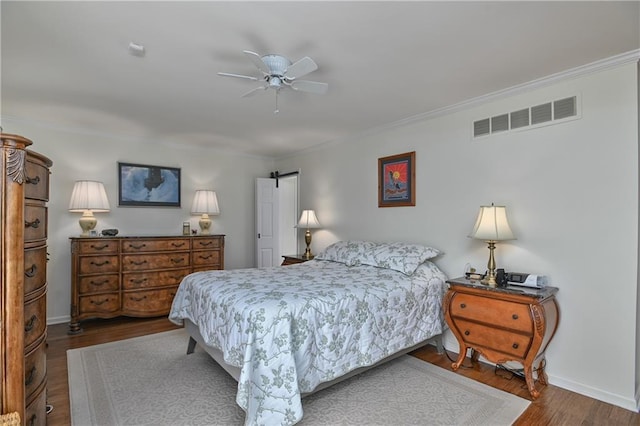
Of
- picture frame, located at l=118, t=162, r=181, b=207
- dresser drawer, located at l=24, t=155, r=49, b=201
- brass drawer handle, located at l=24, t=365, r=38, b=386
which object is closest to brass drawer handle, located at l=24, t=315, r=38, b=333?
brass drawer handle, located at l=24, t=365, r=38, b=386

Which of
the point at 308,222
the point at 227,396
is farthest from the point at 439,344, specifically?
the point at 308,222

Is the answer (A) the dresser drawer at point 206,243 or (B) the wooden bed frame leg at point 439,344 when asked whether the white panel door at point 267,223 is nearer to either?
(A) the dresser drawer at point 206,243

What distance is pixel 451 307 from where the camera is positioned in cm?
289

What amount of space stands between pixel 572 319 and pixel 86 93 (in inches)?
183

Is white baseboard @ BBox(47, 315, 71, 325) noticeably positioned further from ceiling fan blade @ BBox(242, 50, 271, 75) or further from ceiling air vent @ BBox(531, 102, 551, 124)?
ceiling air vent @ BBox(531, 102, 551, 124)

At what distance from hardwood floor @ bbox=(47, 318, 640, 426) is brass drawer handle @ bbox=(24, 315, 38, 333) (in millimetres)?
863

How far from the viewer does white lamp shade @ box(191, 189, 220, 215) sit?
16.3ft

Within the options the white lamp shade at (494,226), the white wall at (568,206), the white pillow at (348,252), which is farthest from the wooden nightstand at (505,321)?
the white pillow at (348,252)

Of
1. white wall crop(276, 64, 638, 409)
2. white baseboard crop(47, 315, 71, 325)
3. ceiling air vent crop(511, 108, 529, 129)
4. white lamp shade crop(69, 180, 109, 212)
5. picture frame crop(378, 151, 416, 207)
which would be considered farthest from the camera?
white baseboard crop(47, 315, 71, 325)

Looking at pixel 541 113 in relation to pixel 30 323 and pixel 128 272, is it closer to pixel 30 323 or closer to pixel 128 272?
pixel 30 323

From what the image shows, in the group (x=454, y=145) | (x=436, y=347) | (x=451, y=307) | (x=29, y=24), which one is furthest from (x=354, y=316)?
(x=29, y=24)

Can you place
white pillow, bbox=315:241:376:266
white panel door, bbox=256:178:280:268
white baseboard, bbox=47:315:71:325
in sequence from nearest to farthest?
white pillow, bbox=315:241:376:266 → white baseboard, bbox=47:315:71:325 → white panel door, bbox=256:178:280:268

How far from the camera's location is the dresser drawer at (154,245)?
13.5 ft

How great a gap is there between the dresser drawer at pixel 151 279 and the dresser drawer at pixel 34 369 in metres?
2.36
